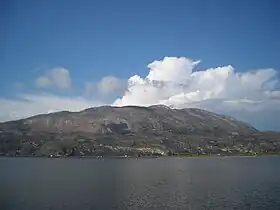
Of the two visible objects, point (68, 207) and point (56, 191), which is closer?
point (68, 207)

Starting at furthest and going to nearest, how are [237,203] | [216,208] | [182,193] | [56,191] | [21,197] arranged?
1. [56,191]
2. [182,193]
3. [21,197]
4. [237,203]
5. [216,208]

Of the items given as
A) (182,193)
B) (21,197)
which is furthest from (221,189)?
(21,197)

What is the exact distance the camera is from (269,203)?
74.2 metres

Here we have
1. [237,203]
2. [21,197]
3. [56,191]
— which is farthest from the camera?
[56,191]

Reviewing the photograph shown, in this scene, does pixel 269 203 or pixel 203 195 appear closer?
pixel 269 203

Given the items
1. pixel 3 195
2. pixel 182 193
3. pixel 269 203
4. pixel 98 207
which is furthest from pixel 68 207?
pixel 269 203

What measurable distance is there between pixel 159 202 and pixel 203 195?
1333 centimetres

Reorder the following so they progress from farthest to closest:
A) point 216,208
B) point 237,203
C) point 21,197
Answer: point 21,197, point 237,203, point 216,208

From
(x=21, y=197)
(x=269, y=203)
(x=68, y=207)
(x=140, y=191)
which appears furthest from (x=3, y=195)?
(x=269, y=203)

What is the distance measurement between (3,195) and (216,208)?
47764 millimetres

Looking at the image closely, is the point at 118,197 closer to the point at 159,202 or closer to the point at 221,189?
the point at 159,202

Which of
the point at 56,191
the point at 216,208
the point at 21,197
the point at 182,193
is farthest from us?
the point at 56,191

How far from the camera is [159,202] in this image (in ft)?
258

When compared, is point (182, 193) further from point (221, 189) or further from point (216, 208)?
point (216, 208)
